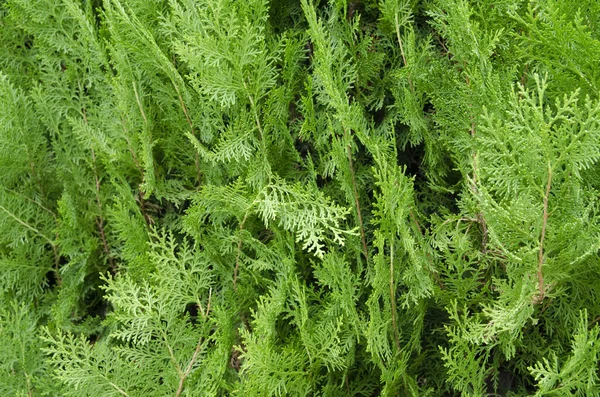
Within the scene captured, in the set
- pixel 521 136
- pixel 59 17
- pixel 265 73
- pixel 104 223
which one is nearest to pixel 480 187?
pixel 521 136

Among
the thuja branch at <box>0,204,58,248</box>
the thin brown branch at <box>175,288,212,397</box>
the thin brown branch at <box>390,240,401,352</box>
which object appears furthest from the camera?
the thuja branch at <box>0,204,58,248</box>

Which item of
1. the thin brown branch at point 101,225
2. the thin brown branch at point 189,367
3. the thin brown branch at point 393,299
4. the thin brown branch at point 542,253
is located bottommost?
the thin brown branch at point 189,367

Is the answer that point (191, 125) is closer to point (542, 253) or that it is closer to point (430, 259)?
point (430, 259)

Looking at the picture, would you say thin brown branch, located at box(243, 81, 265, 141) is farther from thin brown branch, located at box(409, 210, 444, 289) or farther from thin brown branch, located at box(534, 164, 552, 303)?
thin brown branch, located at box(534, 164, 552, 303)

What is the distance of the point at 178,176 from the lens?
304 centimetres

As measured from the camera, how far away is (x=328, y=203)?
2.50m

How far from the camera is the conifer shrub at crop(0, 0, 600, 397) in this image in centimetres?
217

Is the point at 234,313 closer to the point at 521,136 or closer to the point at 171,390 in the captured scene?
the point at 171,390

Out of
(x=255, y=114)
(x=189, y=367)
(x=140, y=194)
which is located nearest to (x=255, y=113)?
(x=255, y=114)

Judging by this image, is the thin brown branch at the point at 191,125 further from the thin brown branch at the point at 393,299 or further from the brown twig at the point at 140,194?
the thin brown branch at the point at 393,299

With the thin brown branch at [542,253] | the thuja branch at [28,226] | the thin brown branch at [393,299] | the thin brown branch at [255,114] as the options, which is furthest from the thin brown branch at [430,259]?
the thuja branch at [28,226]

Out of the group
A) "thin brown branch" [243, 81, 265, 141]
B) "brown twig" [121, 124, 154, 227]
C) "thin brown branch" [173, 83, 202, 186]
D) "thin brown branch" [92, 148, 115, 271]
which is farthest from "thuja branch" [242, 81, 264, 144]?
"thin brown branch" [92, 148, 115, 271]

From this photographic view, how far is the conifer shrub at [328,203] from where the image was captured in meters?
2.17

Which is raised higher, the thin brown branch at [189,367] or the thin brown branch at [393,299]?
the thin brown branch at [393,299]
